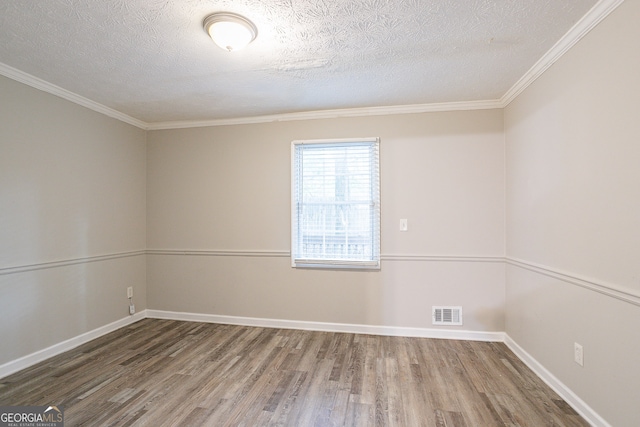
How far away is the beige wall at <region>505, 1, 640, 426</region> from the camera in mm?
1439

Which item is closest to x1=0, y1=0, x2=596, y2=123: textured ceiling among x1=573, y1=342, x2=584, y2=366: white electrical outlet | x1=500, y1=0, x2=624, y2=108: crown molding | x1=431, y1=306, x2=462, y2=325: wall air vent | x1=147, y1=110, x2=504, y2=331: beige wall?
x1=500, y1=0, x2=624, y2=108: crown molding

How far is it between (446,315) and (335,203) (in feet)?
5.51

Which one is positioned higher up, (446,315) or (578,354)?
(578,354)

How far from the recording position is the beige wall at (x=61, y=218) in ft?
7.48

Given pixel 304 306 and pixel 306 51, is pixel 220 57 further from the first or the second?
pixel 304 306

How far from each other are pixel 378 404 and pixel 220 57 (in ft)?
9.01

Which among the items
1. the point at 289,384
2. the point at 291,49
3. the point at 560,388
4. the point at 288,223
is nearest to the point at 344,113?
the point at 291,49

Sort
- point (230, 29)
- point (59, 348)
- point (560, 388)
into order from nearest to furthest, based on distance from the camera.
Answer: point (230, 29) < point (560, 388) < point (59, 348)

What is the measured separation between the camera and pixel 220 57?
210cm

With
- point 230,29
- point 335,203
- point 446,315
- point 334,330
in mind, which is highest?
point 230,29

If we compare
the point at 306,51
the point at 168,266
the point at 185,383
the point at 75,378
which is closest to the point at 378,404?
the point at 185,383

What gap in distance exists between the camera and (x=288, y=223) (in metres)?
3.26

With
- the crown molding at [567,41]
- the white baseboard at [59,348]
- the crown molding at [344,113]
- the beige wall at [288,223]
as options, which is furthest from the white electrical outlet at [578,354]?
the white baseboard at [59,348]

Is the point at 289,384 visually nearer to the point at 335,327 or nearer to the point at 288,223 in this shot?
the point at 335,327
